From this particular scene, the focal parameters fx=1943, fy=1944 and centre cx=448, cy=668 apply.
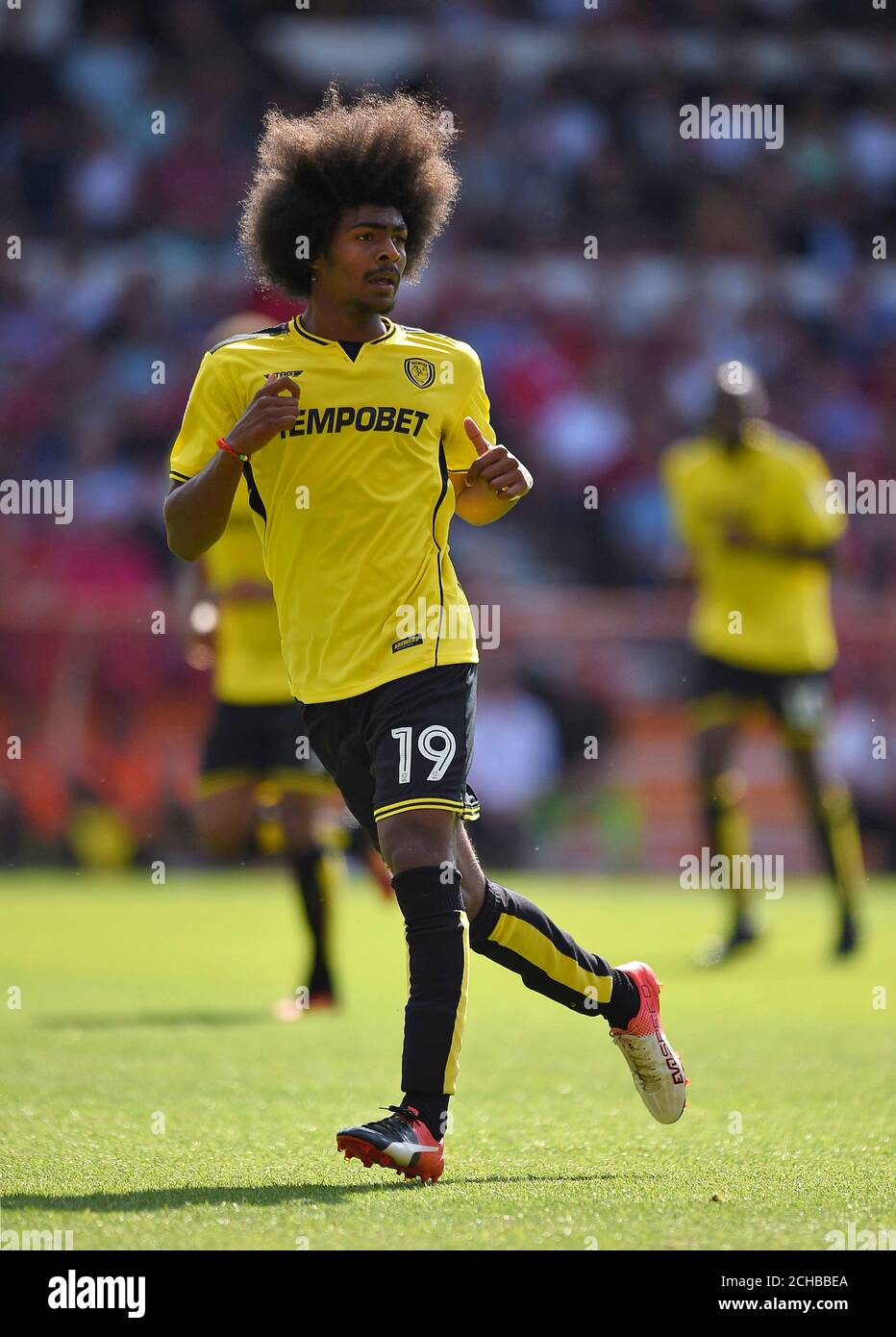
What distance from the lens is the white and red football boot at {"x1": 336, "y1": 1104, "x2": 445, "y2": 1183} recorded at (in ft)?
14.3

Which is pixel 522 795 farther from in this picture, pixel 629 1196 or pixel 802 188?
pixel 629 1196

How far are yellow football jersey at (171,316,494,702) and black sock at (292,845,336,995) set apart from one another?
3.12 m

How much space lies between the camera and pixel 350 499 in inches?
191

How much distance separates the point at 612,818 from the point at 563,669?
1.28m

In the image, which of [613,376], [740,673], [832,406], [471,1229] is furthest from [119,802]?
[471,1229]

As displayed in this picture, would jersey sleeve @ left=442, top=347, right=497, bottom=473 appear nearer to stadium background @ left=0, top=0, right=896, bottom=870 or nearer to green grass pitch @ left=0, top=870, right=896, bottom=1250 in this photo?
green grass pitch @ left=0, top=870, right=896, bottom=1250

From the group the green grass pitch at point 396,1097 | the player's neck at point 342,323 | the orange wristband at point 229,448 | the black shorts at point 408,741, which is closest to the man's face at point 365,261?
the player's neck at point 342,323

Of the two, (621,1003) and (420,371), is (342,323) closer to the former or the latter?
(420,371)

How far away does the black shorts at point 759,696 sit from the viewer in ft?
33.2

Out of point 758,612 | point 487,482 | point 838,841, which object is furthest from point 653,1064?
point 758,612

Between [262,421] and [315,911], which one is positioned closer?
[262,421]

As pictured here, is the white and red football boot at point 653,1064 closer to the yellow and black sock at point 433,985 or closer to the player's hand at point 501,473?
the yellow and black sock at point 433,985

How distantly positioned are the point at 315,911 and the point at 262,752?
0.72m
